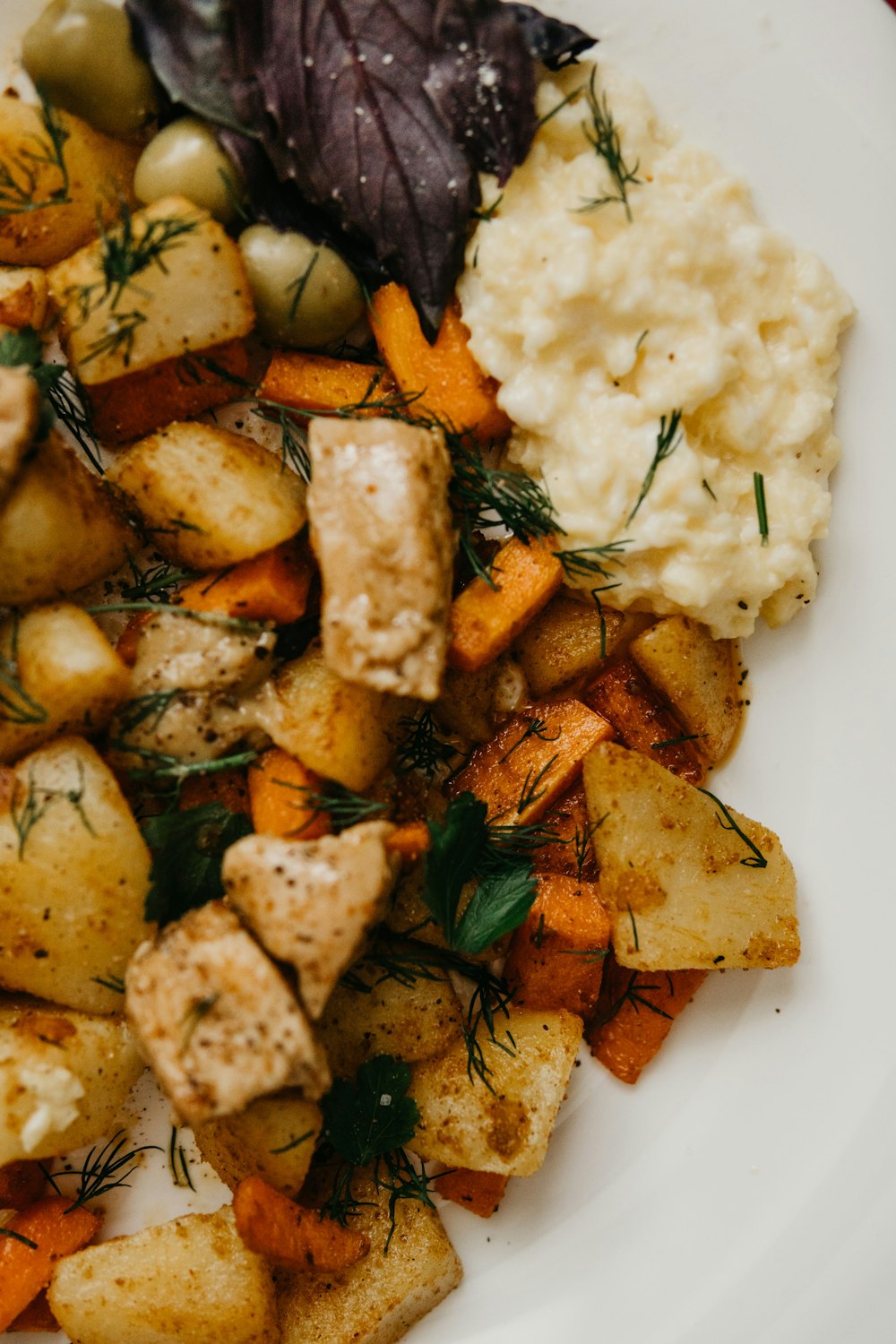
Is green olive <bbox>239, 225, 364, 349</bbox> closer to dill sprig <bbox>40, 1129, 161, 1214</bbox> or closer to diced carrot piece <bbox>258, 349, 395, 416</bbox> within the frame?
diced carrot piece <bbox>258, 349, 395, 416</bbox>

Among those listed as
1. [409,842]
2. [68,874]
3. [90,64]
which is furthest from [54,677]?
[90,64]

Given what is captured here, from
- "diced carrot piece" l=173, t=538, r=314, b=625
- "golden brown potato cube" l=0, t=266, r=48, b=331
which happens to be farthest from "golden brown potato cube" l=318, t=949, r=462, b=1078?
"golden brown potato cube" l=0, t=266, r=48, b=331

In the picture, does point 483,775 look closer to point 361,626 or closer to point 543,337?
point 361,626

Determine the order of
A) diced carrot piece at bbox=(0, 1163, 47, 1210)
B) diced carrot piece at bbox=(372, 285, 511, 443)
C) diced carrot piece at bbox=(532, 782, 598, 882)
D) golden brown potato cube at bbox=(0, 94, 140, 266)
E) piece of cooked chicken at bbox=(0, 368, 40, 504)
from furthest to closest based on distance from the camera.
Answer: diced carrot piece at bbox=(532, 782, 598, 882) < diced carrot piece at bbox=(0, 1163, 47, 1210) < diced carrot piece at bbox=(372, 285, 511, 443) < golden brown potato cube at bbox=(0, 94, 140, 266) < piece of cooked chicken at bbox=(0, 368, 40, 504)

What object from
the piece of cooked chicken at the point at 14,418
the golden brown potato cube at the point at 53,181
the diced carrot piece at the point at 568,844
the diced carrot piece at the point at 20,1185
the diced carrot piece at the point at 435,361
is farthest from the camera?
the diced carrot piece at the point at 568,844

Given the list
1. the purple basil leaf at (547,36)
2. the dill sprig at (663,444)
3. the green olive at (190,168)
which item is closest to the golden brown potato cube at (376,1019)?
the dill sprig at (663,444)

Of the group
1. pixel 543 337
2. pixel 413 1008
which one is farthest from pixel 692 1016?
pixel 543 337

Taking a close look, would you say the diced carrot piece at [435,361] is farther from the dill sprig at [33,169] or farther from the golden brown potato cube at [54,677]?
the golden brown potato cube at [54,677]
